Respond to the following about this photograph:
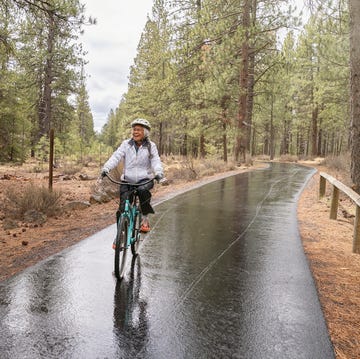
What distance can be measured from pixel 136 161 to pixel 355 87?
695cm

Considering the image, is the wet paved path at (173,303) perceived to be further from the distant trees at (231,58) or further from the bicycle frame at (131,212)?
the distant trees at (231,58)

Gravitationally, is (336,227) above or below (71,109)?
below

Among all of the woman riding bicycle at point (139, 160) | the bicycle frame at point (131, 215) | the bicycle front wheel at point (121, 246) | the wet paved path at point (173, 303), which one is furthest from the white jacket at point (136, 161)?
the wet paved path at point (173, 303)

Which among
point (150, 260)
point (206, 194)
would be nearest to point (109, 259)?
point (150, 260)

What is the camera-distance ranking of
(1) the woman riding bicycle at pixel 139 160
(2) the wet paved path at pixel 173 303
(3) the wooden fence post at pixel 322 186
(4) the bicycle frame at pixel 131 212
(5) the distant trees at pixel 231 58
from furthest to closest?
(5) the distant trees at pixel 231 58
(3) the wooden fence post at pixel 322 186
(1) the woman riding bicycle at pixel 139 160
(4) the bicycle frame at pixel 131 212
(2) the wet paved path at pixel 173 303

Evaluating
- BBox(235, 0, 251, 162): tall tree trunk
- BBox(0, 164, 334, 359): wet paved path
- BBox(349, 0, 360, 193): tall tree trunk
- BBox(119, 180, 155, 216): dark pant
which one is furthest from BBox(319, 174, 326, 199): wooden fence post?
BBox(235, 0, 251, 162): tall tree trunk

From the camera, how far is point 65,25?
9.97 meters

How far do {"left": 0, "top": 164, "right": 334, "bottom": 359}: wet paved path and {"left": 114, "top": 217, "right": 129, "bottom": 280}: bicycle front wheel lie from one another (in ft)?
0.53

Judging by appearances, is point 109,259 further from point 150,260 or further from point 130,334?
point 130,334

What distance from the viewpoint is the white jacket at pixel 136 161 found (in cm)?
507

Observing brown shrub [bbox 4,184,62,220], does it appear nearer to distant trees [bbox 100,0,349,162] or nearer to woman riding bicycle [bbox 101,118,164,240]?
woman riding bicycle [bbox 101,118,164,240]

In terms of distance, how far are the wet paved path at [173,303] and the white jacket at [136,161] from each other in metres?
1.37

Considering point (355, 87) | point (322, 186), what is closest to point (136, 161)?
point (355, 87)

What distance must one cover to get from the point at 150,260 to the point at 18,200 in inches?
206
